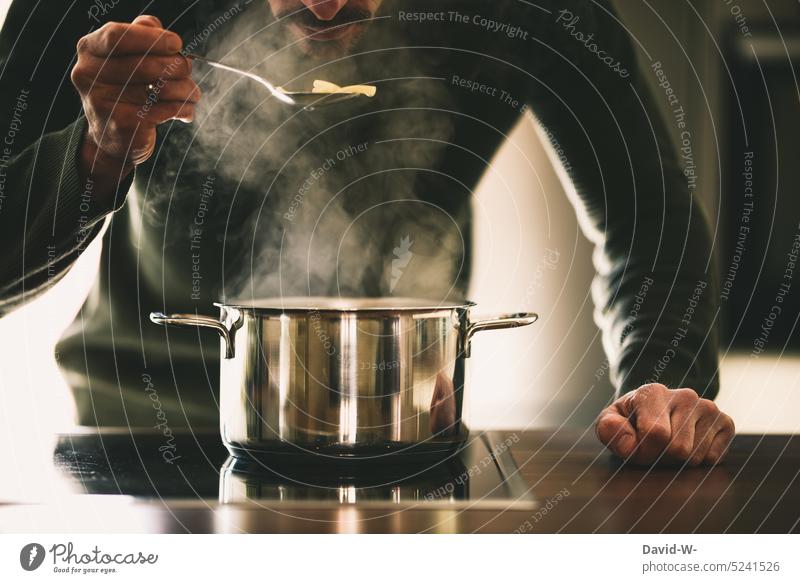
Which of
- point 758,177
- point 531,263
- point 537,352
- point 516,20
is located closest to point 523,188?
point 531,263

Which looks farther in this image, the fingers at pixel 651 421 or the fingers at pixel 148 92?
the fingers at pixel 148 92

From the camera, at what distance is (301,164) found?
3.32 feet

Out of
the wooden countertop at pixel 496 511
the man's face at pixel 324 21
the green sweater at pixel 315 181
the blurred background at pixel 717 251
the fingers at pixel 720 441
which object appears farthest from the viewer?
the blurred background at pixel 717 251

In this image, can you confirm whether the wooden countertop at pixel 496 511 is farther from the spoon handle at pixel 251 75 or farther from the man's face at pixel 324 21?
the man's face at pixel 324 21

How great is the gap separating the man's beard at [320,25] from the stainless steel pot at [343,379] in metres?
0.52

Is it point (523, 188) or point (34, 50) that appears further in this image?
point (523, 188)

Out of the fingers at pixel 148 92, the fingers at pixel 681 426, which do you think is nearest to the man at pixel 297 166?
the fingers at pixel 148 92

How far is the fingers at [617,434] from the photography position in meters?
0.53

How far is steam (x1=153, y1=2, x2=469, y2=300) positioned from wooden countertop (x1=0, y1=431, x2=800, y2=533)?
449 mm

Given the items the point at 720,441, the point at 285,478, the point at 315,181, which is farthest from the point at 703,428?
the point at 315,181

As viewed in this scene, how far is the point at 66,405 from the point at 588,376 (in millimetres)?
1003

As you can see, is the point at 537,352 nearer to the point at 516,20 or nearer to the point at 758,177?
the point at 758,177

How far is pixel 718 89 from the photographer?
167 cm

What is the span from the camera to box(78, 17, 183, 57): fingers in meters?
0.63
